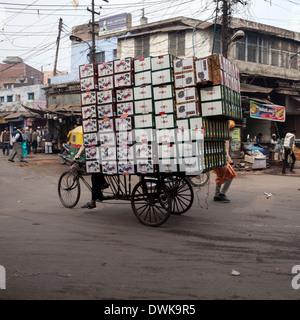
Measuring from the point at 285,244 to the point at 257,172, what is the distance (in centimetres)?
1006

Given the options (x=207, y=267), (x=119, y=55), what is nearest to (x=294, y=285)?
(x=207, y=267)

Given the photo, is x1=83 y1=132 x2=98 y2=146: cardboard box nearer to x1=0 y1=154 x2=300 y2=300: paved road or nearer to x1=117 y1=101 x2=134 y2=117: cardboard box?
x1=117 y1=101 x2=134 y2=117: cardboard box

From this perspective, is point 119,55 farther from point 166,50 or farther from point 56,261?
point 56,261

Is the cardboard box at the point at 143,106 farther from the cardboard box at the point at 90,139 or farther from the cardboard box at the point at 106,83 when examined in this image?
the cardboard box at the point at 90,139

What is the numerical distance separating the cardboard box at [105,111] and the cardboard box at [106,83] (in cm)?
30

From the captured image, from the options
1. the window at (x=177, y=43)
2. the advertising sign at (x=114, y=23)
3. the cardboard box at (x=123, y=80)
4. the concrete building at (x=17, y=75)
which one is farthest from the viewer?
the concrete building at (x=17, y=75)

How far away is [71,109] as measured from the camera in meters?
22.8

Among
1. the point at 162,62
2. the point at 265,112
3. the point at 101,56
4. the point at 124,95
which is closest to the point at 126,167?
the point at 124,95

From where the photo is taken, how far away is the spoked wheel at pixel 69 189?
667cm

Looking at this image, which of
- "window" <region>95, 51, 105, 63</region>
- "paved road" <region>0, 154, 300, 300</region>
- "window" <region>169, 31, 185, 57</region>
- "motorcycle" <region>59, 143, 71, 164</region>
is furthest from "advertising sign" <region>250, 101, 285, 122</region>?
"window" <region>95, 51, 105, 63</region>

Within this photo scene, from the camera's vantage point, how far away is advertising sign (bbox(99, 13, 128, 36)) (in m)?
25.9

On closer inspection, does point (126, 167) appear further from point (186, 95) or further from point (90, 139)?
point (186, 95)

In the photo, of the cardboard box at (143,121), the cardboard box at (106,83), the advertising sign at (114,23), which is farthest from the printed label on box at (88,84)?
the advertising sign at (114,23)

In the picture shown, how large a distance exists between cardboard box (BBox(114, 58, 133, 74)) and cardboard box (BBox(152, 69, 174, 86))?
1.50 ft
